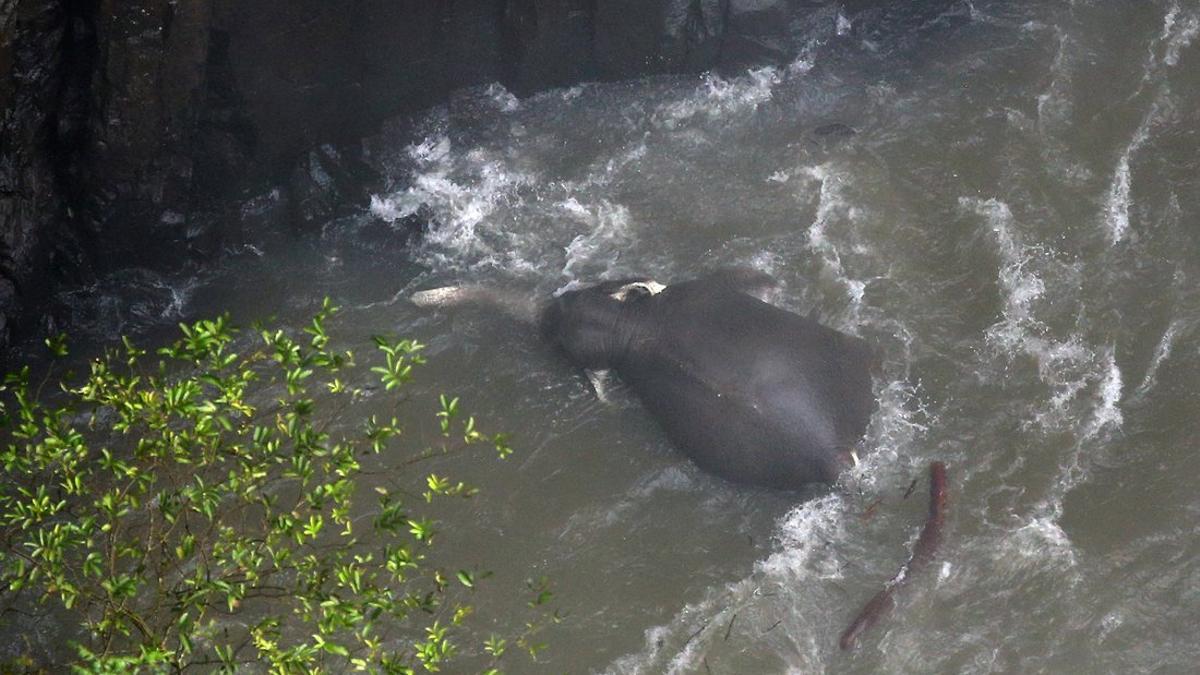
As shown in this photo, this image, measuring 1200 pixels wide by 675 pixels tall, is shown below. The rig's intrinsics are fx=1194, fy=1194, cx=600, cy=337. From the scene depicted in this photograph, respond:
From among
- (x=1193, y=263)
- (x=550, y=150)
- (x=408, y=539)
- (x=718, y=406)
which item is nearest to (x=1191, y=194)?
(x=1193, y=263)

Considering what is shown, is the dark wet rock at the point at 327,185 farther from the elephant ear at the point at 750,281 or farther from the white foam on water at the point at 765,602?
the white foam on water at the point at 765,602

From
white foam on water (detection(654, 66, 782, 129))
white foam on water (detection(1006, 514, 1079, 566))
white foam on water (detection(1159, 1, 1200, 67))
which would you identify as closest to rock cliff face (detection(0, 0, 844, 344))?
white foam on water (detection(654, 66, 782, 129))

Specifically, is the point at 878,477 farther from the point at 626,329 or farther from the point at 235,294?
the point at 235,294

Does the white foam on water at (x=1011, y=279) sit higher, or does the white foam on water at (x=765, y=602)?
the white foam on water at (x=1011, y=279)

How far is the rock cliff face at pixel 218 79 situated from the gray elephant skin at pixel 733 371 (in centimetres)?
387

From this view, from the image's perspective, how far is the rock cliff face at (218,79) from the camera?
39.7ft

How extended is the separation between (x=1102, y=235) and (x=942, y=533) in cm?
447

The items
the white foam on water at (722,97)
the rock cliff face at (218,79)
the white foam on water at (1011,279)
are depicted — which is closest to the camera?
the rock cliff face at (218,79)

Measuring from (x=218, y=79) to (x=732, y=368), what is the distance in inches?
256

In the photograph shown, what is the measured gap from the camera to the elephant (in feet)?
37.5

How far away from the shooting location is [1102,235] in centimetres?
1344

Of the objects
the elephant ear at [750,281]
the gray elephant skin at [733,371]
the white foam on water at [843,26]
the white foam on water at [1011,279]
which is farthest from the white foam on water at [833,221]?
the white foam on water at [843,26]

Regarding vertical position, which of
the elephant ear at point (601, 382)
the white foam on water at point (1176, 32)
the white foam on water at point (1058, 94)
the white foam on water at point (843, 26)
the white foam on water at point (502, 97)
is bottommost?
the elephant ear at point (601, 382)

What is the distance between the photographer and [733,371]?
11.7 meters
